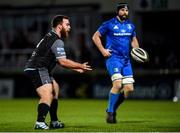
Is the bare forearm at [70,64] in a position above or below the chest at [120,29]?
below

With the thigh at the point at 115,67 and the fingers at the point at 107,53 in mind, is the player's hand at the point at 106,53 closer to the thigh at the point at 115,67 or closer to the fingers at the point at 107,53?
the fingers at the point at 107,53

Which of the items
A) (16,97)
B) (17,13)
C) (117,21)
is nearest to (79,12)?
(17,13)

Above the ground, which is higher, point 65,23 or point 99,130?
point 65,23

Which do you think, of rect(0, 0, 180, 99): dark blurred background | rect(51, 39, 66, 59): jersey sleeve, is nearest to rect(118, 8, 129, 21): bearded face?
A: rect(51, 39, 66, 59): jersey sleeve

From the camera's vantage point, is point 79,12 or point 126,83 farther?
point 79,12

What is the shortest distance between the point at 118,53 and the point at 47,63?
274 cm

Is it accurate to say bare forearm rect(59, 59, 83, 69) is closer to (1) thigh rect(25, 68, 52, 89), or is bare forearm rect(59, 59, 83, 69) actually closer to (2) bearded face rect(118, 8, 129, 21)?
(1) thigh rect(25, 68, 52, 89)

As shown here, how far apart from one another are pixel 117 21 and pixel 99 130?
3417 mm

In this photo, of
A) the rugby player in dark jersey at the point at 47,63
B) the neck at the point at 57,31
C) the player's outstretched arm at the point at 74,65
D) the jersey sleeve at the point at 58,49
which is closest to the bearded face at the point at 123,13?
the rugby player in dark jersey at the point at 47,63

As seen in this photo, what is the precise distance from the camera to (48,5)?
128 feet

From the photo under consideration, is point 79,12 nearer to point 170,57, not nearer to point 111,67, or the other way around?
point 170,57

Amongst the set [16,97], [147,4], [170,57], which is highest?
[147,4]

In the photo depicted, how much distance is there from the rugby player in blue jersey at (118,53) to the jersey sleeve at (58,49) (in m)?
2.42

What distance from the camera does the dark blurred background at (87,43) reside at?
28.4 m
